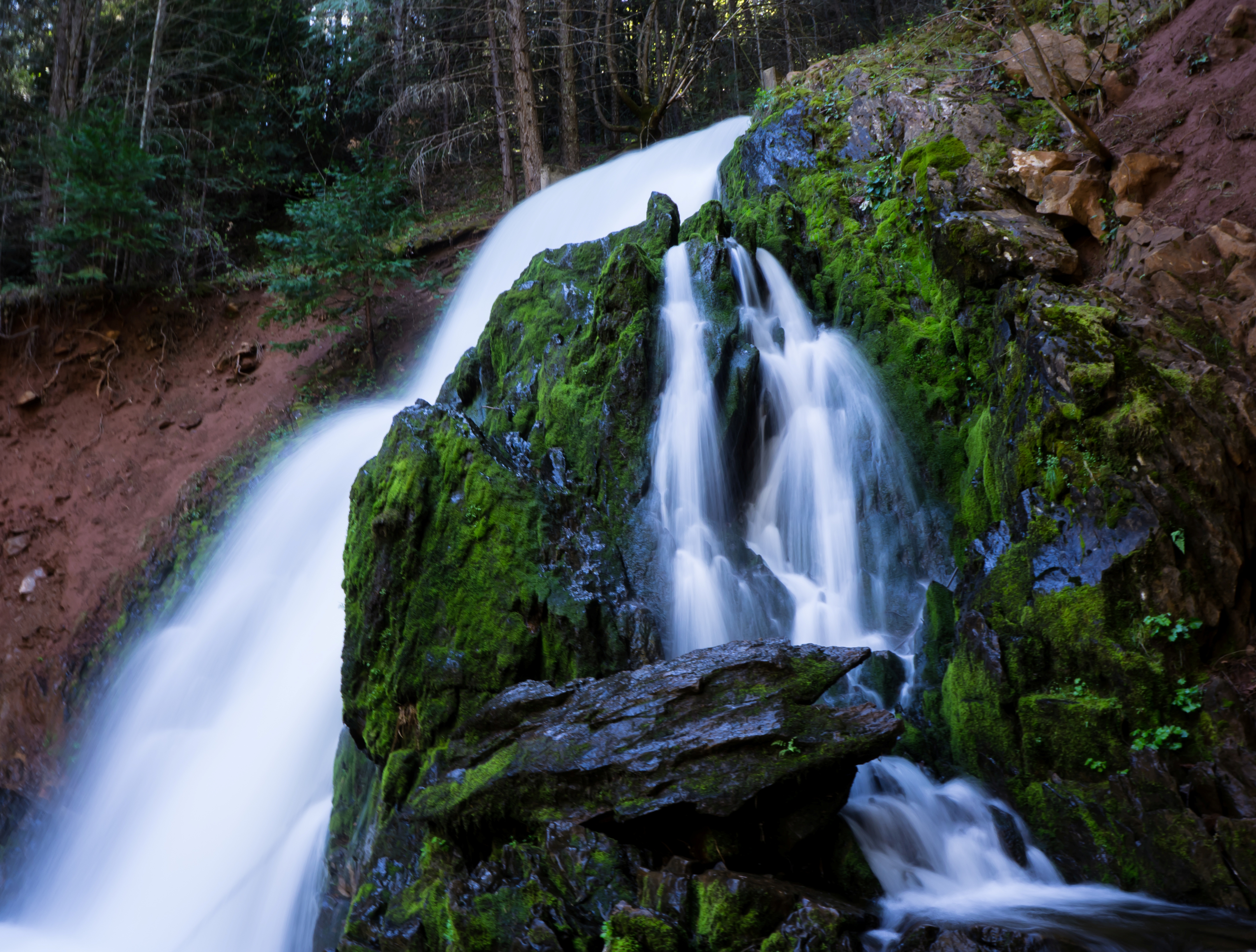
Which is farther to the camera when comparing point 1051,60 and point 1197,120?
point 1051,60

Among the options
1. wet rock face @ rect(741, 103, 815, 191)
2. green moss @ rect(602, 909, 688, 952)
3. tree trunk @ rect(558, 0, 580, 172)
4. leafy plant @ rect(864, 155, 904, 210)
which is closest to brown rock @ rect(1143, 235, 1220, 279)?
leafy plant @ rect(864, 155, 904, 210)

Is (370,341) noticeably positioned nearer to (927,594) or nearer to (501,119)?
(501,119)

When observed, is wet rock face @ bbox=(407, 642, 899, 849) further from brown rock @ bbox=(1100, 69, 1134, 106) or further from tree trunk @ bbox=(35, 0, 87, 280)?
tree trunk @ bbox=(35, 0, 87, 280)

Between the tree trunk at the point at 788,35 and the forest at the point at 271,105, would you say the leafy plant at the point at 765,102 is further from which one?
the tree trunk at the point at 788,35

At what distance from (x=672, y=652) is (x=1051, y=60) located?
26.4ft

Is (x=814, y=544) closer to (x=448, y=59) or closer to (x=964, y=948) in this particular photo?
(x=964, y=948)

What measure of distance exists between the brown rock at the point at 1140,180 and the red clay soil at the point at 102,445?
35.5 feet

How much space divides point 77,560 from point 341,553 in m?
5.82

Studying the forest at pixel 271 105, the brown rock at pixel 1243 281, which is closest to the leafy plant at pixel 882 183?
the brown rock at pixel 1243 281

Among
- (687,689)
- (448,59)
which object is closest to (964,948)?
(687,689)

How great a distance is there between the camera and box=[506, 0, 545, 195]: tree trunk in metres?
15.3

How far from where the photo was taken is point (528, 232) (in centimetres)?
1379

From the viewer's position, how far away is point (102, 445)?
13.2 metres

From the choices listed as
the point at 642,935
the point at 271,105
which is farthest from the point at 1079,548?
the point at 271,105
